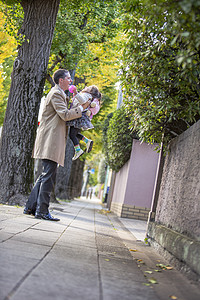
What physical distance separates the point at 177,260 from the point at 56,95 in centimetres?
307

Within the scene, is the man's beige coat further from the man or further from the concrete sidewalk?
the concrete sidewalk

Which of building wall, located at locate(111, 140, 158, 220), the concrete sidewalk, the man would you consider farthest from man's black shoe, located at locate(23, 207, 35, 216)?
building wall, located at locate(111, 140, 158, 220)

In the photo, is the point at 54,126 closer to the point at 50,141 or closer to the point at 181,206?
the point at 50,141

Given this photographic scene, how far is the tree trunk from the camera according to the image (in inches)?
304

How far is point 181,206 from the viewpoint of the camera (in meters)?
4.15

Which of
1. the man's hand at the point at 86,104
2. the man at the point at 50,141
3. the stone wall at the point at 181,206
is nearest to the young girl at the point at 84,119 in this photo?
the man's hand at the point at 86,104

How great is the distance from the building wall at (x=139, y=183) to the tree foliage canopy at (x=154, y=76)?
754 centimetres

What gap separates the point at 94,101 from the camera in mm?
6379

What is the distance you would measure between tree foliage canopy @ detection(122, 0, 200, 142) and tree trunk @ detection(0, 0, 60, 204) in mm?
3406

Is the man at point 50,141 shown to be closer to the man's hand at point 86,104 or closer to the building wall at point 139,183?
the man's hand at point 86,104

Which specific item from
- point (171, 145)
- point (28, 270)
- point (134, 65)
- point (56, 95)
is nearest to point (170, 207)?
point (171, 145)

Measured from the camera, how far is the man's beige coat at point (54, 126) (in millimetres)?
5414

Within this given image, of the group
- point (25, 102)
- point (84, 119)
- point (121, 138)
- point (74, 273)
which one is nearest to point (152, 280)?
point (74, 273)

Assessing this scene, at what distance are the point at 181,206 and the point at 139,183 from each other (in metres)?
8.72
